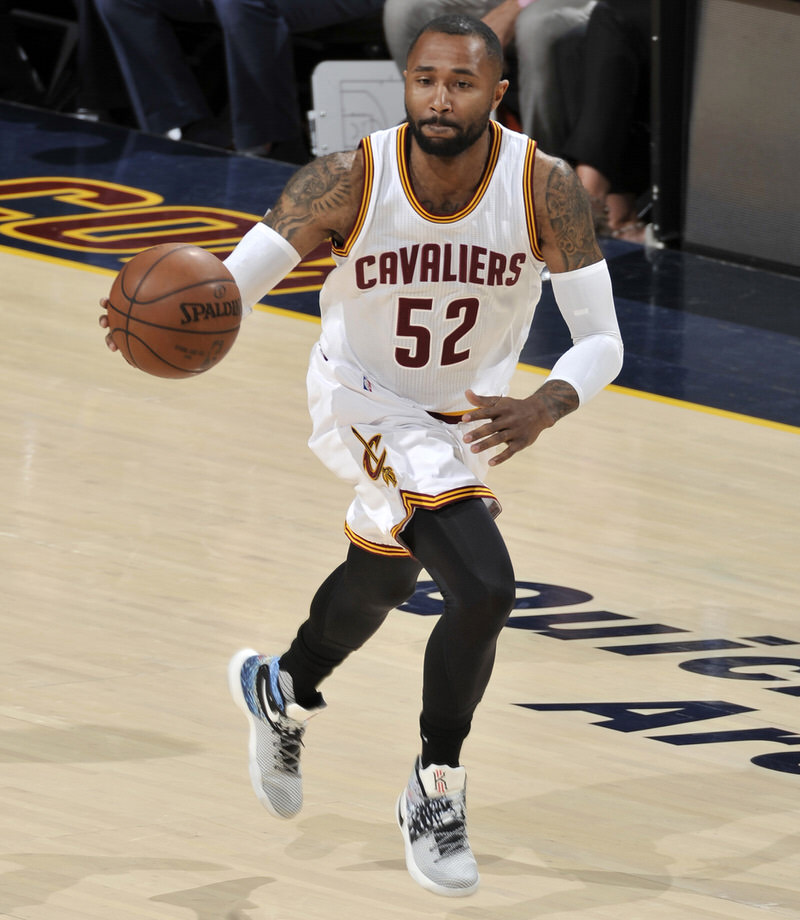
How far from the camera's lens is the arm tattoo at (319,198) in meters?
3.68

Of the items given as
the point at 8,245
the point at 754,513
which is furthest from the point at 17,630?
the point at 8,245

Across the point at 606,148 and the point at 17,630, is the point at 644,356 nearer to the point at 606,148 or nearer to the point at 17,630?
the point at 606,148

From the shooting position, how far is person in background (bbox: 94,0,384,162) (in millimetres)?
10000

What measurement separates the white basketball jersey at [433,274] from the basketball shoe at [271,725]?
681 millimetres

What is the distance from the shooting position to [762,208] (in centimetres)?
905

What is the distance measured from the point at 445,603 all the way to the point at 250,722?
0.62 metres

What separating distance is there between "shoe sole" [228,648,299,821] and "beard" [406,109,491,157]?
1181 millimetres

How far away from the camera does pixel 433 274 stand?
3682mm

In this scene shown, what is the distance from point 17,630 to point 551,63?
546 cm

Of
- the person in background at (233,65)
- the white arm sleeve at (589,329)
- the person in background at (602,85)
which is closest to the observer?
the white arm sleeve at (589,329)

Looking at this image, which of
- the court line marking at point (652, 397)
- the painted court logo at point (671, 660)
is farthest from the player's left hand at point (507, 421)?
the court line marking at point (652, 397)

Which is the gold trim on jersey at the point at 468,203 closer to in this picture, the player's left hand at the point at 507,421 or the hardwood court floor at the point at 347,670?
the player's left hand at the point at 507,421

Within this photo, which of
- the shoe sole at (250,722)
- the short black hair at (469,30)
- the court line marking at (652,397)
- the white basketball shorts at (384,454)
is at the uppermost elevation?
the short black hair at (469,30)

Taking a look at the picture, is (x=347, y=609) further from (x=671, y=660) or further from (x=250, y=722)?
(x=671, y=660)
